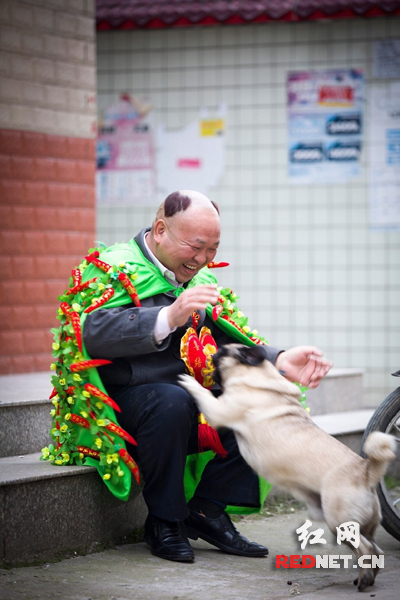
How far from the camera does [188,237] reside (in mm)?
3795

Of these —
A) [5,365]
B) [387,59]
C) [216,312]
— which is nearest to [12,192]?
[5,365]

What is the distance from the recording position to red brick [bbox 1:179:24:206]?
5863 mm

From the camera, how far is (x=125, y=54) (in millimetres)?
7977

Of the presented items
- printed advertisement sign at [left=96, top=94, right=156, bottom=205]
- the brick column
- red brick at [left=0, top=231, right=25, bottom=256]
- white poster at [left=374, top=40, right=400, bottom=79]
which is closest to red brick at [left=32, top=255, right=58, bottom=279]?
the brick column

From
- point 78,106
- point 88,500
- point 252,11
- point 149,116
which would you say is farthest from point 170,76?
point 88,500

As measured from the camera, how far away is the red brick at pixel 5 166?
19.2 feet

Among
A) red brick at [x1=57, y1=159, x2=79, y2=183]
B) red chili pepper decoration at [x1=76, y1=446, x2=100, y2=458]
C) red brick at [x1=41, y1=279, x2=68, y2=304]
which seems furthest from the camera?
red brick at [x1=57, y1=159, x2=79, y2=183]

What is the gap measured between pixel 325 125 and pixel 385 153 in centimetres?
59

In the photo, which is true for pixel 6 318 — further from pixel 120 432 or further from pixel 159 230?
pixel 120 432

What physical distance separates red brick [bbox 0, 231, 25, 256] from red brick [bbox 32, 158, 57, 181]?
45cm

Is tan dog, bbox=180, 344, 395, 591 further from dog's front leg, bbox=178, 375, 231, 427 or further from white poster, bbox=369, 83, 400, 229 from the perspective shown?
white poster, bbox=369, 83, 400, 229

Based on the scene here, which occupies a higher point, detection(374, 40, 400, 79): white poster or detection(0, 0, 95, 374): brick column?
detection(374, 40, 400, 79): white poster

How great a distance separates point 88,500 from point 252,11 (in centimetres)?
512

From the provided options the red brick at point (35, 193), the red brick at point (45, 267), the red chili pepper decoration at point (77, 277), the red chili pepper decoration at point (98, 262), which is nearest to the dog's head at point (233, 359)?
the red chili pepper decoration at point (98, 262)
